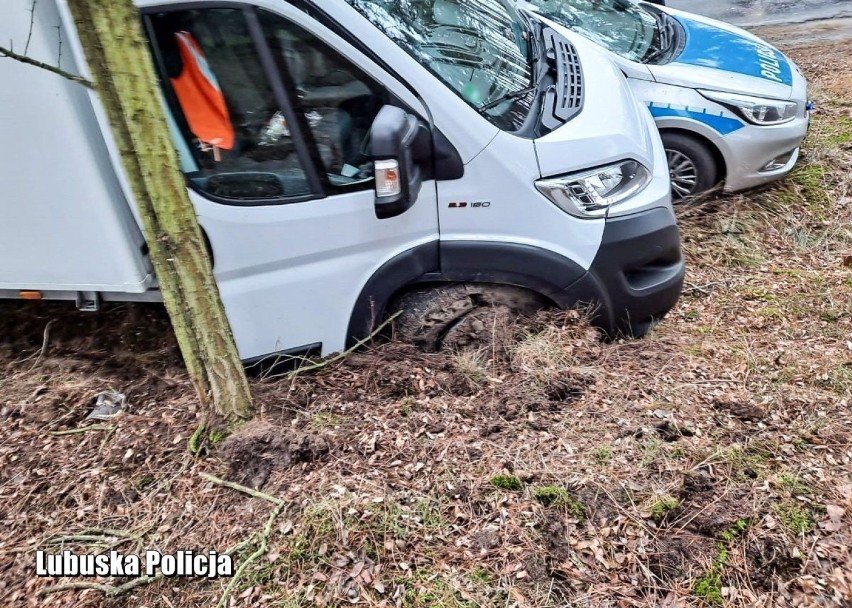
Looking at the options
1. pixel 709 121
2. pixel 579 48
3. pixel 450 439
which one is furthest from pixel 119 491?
pixel 709 121

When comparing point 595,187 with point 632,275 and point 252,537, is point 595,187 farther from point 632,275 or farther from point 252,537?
point 252,537

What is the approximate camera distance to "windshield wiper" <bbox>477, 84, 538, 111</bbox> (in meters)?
3.02

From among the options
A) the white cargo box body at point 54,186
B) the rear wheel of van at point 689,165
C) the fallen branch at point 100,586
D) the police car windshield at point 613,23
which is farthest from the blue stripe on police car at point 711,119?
the fallen branch at point 100,586

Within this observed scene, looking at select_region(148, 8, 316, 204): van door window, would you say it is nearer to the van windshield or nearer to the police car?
the van windshield

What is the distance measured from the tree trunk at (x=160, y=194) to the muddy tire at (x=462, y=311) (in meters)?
0.92

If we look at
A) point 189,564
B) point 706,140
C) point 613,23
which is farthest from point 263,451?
point 613,23

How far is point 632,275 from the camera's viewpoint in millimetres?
3225

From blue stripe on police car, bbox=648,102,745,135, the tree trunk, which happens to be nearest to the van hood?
blue stripe on police car, bbox=648,102,745,135

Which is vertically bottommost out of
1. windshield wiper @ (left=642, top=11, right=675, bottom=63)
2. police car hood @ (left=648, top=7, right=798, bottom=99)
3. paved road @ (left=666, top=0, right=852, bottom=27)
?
paved road @ (left=666, top=0, right=852, bottom=27)

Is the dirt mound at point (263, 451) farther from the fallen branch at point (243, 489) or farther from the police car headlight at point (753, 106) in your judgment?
the police car headlight at point (753, 106)

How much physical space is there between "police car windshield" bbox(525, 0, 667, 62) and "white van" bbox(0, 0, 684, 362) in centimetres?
197

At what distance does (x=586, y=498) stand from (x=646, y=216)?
147cm

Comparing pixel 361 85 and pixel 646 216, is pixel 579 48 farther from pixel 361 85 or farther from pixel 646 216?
pixel 361 85

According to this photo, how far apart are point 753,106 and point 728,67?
1.34 feet
